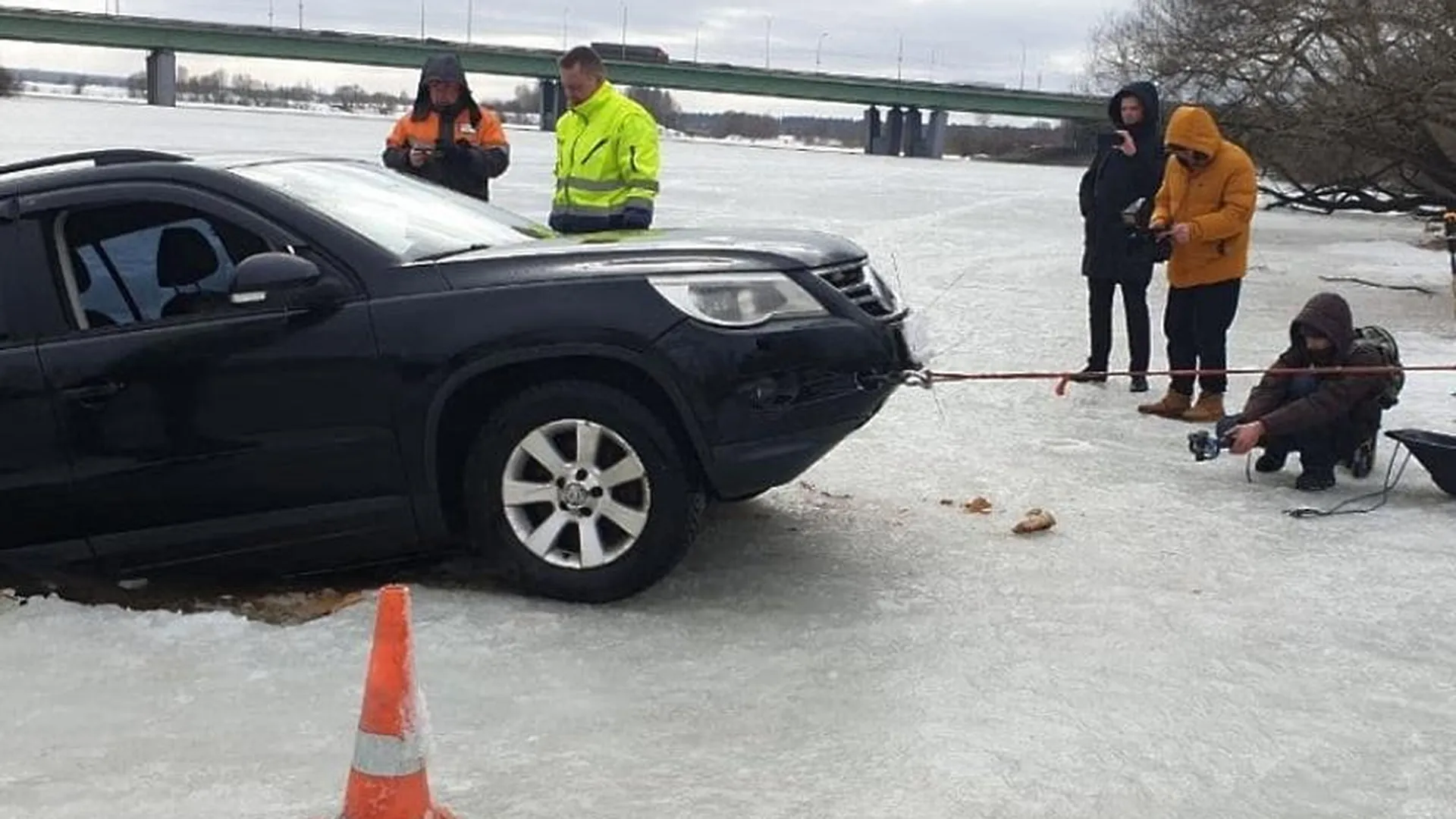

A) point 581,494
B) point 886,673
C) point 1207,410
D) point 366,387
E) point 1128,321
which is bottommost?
point 886,673

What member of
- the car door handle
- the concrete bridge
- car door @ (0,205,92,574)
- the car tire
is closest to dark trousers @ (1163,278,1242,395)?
the car tire

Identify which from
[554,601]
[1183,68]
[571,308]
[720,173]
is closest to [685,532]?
[554,601]

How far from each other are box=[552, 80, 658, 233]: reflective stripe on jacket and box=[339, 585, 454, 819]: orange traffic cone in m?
4.63

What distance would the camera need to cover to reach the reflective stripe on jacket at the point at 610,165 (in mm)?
7348

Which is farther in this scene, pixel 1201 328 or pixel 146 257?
pixel 1201 328

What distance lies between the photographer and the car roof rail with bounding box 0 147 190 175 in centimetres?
466

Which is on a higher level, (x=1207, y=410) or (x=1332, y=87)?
(x=1332, y=87)

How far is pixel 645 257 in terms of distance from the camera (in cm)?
459

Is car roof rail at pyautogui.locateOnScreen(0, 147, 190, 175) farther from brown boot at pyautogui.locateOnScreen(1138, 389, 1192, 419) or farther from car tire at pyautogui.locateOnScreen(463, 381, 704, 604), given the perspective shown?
brown boot at pyautogui.locateOnScreen(1138, 389, 1192, 419)

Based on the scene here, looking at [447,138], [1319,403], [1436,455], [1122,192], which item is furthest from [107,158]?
[1122,192]

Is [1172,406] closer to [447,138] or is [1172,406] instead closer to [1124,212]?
[1124,212]

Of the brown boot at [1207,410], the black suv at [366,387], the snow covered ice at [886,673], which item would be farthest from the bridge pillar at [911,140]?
the black suv at [366,387]

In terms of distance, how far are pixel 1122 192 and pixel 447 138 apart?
385 cm

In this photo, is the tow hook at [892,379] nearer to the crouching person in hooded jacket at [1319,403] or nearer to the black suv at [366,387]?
the black suv at [366,387]
